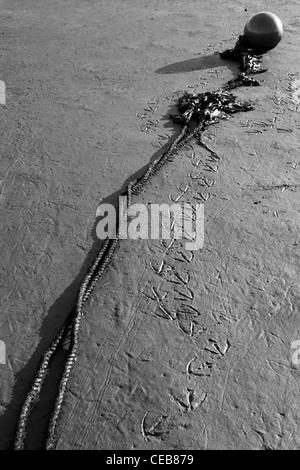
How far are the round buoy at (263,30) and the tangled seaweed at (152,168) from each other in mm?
174

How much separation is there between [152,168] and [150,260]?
143cm

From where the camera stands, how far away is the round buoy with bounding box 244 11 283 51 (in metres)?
8.16

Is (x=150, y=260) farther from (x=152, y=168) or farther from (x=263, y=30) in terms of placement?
(x=263, y=30)

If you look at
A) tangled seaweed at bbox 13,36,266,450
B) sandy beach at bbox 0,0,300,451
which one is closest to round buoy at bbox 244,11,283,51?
tangled seaweed at bbox 13,36,266,450

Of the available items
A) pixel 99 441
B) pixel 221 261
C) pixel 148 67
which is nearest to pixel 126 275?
pixel 221 261

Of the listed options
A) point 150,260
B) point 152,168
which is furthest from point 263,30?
point 150,260

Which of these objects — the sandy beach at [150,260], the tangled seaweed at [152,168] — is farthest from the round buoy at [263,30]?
the sandy beach at [150,260]

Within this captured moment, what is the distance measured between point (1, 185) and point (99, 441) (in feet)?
10.3

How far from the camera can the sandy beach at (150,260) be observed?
11.6 feet

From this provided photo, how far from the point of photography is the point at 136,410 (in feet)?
11.5

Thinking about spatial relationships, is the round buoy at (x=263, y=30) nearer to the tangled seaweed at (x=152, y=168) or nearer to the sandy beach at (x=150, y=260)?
the tangled seaweed at (x=152, y=168)

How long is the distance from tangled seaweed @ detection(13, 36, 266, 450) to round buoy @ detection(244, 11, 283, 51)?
6.8 inches

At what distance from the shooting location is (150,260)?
185 inches
